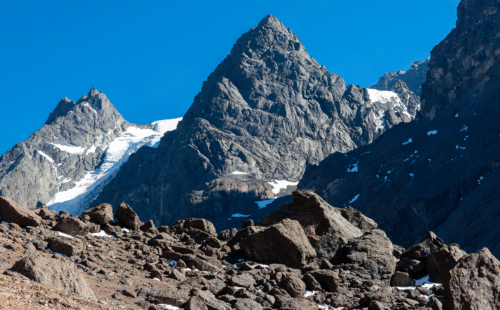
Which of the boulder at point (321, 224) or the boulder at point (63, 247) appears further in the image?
the boulder at point (321, 224)

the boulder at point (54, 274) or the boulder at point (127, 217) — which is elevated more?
the boulder at point (127, 217)

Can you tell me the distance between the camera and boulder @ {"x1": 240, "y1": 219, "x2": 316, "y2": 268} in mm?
20422

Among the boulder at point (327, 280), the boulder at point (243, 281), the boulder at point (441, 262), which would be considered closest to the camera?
the boulder at point (243, 281)

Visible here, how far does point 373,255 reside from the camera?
21.1 meters

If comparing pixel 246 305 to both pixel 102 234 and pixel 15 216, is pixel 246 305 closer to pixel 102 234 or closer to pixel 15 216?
pixel 102 234

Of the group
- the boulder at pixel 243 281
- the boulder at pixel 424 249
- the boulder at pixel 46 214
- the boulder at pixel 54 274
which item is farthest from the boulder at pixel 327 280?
the boulder at pixel 46 214

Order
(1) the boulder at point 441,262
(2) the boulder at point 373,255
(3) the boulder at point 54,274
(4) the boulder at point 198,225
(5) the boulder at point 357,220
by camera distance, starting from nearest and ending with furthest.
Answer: (3) the boulder at point 54,274, (1) the boulder at point 441,262, (2) the boulder at point 373,255, (5) the boulder at point 357,220, (4) the boulder at point 198,225

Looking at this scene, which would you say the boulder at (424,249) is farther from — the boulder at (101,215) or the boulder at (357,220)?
the boulder at (101,215)

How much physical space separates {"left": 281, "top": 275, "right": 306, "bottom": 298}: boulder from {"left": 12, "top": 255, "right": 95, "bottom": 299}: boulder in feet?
21.8

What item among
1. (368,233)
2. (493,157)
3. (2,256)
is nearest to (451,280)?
(368,233)

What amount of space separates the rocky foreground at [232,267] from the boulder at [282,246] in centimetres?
5

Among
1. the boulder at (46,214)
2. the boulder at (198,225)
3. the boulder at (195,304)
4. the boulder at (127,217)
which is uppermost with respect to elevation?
the boulder at (198,225)

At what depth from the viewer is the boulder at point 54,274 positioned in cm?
1193

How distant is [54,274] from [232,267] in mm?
8548
